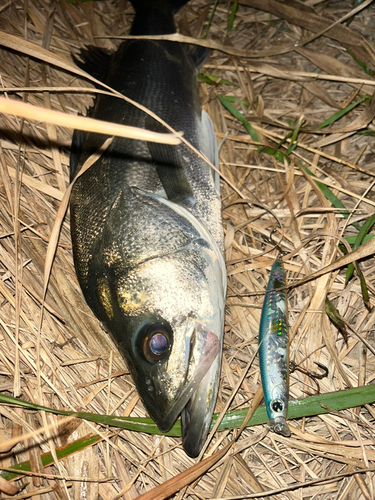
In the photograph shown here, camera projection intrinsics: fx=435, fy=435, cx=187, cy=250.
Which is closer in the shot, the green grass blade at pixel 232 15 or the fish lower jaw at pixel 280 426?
the fish lower jaw at pixel 280 426

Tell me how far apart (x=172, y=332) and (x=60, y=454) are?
0.93 m

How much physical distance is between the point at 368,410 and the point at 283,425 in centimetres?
55

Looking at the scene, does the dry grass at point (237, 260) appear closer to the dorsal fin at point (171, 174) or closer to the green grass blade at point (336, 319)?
the green grass blade at point (336, 319)

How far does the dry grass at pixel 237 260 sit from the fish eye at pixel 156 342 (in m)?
0.51

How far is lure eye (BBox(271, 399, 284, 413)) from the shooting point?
2303mm

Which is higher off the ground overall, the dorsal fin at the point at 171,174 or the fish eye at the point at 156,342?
the dorsal fin at the point at 171,174

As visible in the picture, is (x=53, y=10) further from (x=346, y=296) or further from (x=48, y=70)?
(x=346, y=296)

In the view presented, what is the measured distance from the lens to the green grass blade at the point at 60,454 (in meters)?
2.24

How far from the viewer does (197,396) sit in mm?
2123

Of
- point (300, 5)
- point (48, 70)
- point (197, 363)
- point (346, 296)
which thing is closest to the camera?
point (197, 363)

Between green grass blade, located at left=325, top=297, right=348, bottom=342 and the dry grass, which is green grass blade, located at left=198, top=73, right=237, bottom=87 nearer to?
the dry grass

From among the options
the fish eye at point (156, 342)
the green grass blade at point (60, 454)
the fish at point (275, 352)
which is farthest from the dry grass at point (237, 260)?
the fish eye at point (156, 342)

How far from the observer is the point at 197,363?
208 centimetres

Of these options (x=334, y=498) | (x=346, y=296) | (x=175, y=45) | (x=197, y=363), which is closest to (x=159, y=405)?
(x=197, y=363)
